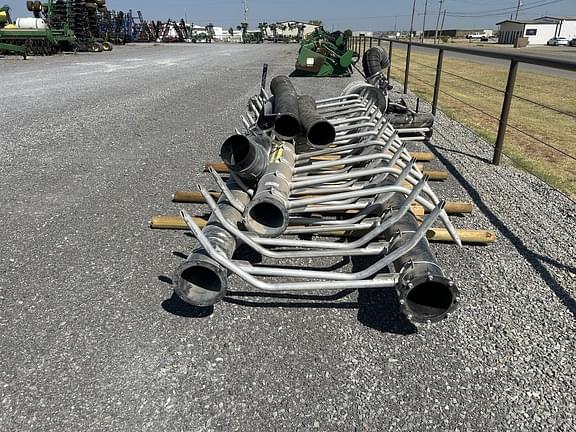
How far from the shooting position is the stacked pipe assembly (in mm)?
2393

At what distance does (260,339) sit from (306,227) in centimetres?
105

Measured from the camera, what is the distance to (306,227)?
325 cm

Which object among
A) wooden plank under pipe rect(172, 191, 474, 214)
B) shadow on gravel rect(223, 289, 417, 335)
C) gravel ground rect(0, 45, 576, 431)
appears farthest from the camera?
wooden plank under pipe rect(172, 191, 474, 214)

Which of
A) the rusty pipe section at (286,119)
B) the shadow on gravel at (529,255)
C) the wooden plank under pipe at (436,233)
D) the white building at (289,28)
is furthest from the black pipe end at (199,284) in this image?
the white building at (289,28)

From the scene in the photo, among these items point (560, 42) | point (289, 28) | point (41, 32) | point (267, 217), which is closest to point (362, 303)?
point (267, 217)

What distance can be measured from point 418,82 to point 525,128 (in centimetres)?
711

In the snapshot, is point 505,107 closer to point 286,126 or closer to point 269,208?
point 286,126

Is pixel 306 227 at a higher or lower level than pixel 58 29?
lower

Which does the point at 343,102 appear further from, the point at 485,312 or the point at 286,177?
the point at 485,312

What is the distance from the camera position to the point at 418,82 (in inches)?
573

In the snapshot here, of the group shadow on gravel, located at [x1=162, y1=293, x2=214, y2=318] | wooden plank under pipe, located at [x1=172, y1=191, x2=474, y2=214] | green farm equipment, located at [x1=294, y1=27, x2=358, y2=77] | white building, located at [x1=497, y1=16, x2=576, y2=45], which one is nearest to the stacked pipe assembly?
shadow on gravel, located at [x1=162, y1=293, x2=214, y2=318]

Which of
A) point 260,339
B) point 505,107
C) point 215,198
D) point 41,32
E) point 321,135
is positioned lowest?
point 260,339

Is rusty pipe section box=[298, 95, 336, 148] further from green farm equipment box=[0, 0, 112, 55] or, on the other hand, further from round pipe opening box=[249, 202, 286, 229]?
green farm equipment box=[0, 0, 112, 55]

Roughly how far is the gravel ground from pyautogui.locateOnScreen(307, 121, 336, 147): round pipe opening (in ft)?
4.70
